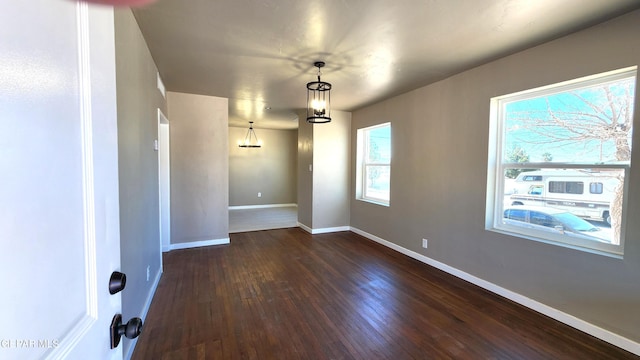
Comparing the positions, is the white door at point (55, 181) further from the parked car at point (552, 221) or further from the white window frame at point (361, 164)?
the white window frame at point (361, 164)

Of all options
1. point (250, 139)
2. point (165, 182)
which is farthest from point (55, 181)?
point (250, 139)

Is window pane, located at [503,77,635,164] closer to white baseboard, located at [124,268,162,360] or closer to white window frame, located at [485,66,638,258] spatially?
white window frame, located at [485,66,638,258]

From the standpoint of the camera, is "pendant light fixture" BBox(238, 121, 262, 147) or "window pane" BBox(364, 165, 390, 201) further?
"pendant light fixture" BBox(238, 121, 262, 147)

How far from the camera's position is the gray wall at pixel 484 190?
2066 millimetres

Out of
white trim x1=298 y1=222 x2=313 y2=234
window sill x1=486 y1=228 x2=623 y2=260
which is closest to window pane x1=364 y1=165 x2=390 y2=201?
white trim x1=298 y1=222 x2=313 y2=234

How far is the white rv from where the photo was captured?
224cm

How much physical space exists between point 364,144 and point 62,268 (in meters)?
5.22

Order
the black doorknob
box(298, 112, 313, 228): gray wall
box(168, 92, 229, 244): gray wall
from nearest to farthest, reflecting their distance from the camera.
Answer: the black doorknob < box(168, 92, 229, 244): gray wall < box(298, 112, 313, 228): gray wall

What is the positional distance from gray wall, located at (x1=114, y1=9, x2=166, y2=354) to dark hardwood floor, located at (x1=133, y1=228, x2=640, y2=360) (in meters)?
0.40

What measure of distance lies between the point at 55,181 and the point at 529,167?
11.3 ft

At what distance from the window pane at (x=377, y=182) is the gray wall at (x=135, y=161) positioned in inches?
139

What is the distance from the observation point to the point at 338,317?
2490 millimetres

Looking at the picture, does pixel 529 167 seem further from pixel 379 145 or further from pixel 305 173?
pixel 305 173

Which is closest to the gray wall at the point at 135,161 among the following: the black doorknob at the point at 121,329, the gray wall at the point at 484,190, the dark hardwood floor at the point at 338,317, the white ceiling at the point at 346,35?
the white ceiling at the point at 346,35
